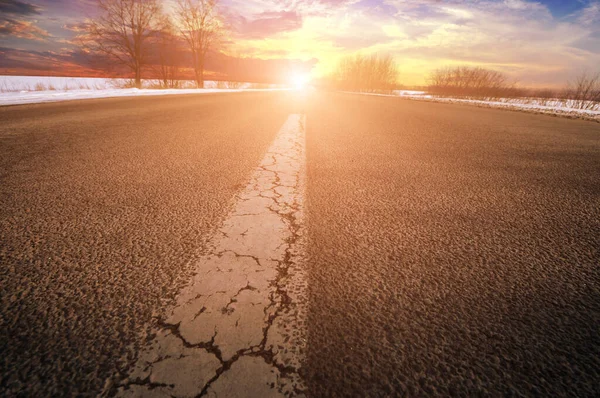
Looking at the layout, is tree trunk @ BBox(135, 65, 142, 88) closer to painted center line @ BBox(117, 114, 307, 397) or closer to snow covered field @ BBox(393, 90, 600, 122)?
snow covered field @ BBox(393, 90, 600, 122)

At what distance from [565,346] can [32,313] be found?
6.41 feet

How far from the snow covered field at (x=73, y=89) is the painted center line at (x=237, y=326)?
12283 mm

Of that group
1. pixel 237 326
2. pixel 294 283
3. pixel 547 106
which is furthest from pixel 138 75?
pixel 547 106

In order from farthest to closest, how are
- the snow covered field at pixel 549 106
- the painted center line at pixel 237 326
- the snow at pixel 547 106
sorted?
1. the snow covered field at pixel 549 106
2. the snow at pixel 547 106
3. the painted center line at pixel 237 326

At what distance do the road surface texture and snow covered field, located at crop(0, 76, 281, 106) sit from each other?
37.6ft

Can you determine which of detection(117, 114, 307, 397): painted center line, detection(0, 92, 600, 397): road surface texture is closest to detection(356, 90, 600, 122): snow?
detection(0, 92, 600, 397): road surface texture

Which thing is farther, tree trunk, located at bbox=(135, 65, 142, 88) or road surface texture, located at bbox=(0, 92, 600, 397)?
tree trunk, located at bbox=(135, 65, 142, 88)

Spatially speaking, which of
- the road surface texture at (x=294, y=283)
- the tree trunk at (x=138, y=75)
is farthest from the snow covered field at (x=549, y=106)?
the tree trunk at (x=138, y=75)

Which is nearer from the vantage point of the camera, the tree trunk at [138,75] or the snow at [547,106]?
the snow at [547,106]

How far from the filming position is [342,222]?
1.73m

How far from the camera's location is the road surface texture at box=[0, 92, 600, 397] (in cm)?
82

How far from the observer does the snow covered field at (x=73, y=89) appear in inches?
438

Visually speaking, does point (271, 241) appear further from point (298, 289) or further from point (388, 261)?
point (388, 261)

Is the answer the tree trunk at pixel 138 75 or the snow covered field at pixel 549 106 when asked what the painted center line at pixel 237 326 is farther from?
the tree trunk at pixel 138 75
